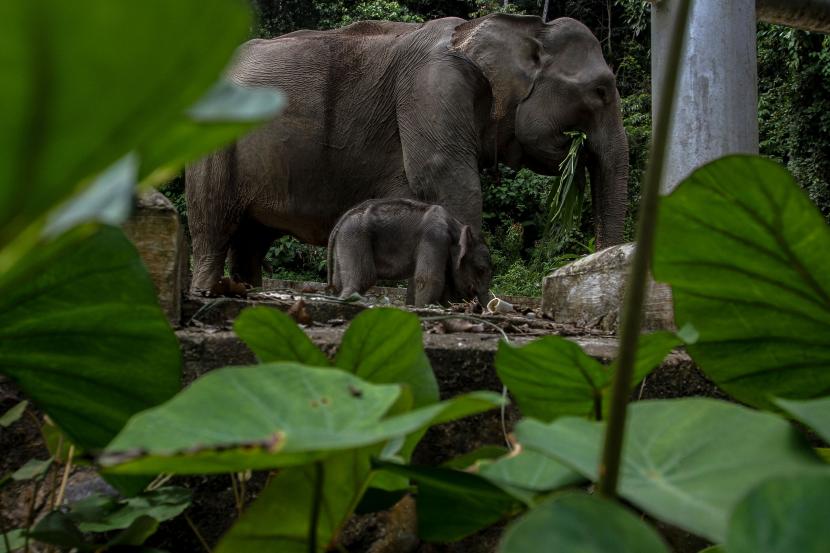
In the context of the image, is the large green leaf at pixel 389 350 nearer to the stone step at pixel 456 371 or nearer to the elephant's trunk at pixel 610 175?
the stone step at pixel 456 371

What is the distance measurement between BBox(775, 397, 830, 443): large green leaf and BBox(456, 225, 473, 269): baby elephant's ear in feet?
11.1

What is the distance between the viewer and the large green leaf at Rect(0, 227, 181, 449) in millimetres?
462

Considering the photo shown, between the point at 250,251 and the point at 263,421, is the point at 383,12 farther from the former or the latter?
the point at 263,421

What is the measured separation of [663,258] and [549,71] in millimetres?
4555

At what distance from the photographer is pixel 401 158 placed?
16.8 feet

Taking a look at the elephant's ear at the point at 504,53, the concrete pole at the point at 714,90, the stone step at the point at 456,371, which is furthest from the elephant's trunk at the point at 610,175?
the stone step at the point at 456,371

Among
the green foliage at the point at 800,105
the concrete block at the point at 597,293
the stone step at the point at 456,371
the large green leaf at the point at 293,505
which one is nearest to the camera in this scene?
the large green leaf at the point at 293,505

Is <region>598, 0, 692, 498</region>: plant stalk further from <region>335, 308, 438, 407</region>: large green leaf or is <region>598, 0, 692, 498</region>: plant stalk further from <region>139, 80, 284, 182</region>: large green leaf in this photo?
<region>335, 308, 438, 407</region>: large green leaf

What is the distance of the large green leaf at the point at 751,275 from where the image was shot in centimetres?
39

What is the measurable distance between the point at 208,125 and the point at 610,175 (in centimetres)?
503

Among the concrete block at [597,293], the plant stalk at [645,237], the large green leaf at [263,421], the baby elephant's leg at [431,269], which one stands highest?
the plant stalk at [645,237]

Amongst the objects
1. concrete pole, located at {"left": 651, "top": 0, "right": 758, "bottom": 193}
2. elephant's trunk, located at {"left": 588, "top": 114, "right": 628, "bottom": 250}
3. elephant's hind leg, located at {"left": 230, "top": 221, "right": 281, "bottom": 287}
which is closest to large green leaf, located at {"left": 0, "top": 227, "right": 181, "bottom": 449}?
concrete pole, located at {"left": 651, "top": 0, "right": 758, "bottom": 193}

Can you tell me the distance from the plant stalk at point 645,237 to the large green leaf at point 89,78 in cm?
11

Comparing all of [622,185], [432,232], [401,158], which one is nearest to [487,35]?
[401,158]
